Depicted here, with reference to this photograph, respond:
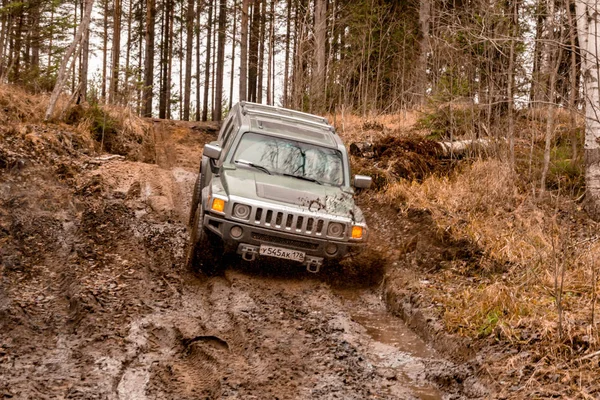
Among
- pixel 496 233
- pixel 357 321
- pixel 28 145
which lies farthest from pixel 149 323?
pixel 28 145

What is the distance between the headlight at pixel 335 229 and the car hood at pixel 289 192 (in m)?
0.16

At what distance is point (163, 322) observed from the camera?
5758 millimetres

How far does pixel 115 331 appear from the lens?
5.41m

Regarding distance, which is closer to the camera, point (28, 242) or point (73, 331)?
point (73, 331)

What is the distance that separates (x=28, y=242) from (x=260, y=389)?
436cm

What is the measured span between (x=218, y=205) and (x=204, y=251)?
2.31 feet

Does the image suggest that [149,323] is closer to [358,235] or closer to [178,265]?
[178,265]

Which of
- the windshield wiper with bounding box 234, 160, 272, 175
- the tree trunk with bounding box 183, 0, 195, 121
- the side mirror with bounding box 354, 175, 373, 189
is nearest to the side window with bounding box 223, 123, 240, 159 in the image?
the windshield wiper with bounding box 234, 160, 272, 175

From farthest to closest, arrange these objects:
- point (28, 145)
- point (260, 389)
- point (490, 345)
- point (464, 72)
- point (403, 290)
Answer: point (464, 72) < point (28, 145) < point (403, 290) < point (490, 345) < point (260, 389)

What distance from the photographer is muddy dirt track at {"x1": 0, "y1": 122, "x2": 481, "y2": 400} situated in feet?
15.1

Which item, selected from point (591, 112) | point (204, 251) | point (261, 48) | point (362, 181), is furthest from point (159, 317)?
point (261, 48)

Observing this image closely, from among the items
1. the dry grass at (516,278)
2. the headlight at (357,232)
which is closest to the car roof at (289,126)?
the headlight at (357,232)

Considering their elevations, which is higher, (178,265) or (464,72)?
(464,72)

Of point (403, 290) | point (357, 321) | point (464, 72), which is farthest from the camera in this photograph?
point (464, 72)
